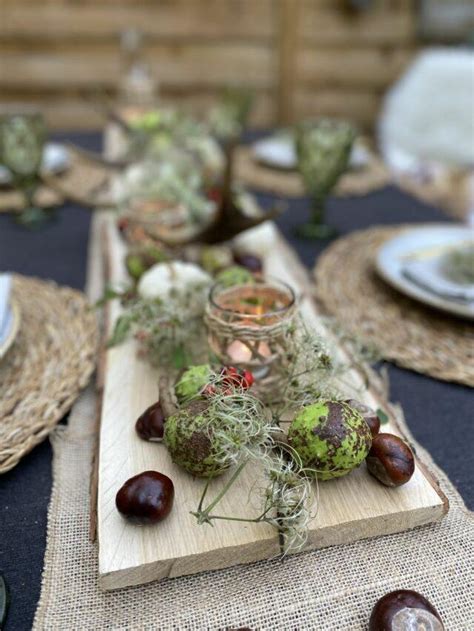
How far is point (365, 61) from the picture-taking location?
3.43 m

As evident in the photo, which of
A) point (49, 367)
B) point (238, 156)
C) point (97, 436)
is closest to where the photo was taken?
point (97, 436)

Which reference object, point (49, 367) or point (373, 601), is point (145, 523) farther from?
point (49, 367)

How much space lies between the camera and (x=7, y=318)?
2.53 feet

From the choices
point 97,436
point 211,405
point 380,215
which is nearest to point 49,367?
point 97,436

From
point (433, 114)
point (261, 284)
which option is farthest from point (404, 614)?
point (433, 114)

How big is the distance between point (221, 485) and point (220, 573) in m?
0.08

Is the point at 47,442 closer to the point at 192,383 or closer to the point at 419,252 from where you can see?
the point at 192,383

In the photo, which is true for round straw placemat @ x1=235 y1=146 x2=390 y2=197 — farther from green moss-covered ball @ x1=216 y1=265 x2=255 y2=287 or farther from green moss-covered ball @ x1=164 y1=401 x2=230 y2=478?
green moss-covered ball @ x1=164 y1=401 x2=230 y2=478

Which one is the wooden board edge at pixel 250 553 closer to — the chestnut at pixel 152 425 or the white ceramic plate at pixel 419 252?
the chestnut at pixel 152 425

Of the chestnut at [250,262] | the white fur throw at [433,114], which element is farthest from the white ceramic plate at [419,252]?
the white fur throw at [433,114]

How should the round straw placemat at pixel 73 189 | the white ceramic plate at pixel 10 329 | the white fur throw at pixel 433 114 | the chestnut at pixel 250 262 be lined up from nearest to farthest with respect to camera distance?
the white ceramic plate at pixel 10 329
the chestnut at pixel 250 262
the round straw placemat at pixel 73 189
the white fur throw at pixel 433 114

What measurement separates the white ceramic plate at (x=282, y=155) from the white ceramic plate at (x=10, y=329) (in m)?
1.00

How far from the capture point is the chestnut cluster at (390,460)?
541 mm

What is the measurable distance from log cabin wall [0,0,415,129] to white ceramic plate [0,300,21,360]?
278 centimetres
